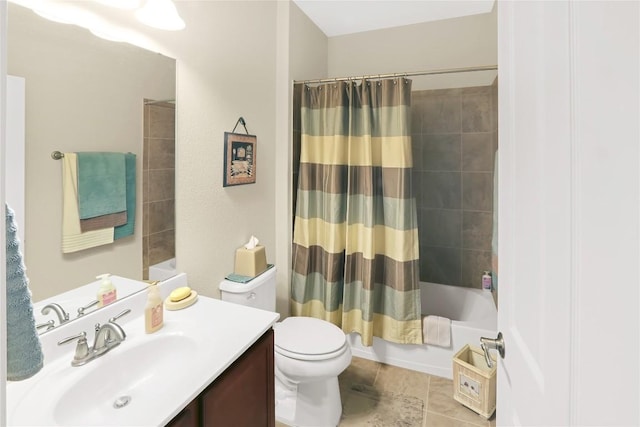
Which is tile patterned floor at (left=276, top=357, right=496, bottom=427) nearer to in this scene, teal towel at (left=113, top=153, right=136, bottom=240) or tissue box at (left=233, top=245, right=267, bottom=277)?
tissue box at (left=233, top=245, right=267, bottom=277)

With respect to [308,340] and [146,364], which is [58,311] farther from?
Answer: [308,340]

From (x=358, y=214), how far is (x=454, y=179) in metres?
1.05

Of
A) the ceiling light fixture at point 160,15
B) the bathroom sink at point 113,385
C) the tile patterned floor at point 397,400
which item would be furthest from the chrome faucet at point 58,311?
the tile patterned floor at point 397,400

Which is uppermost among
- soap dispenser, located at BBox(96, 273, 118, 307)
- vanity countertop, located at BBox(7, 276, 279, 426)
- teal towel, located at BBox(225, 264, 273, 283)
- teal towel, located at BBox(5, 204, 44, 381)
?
teal towel, located at BBox(5, 204, 44, 381)

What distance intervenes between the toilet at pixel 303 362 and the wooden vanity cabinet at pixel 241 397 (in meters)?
0.38

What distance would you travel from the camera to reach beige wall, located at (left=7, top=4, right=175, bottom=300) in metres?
1.01

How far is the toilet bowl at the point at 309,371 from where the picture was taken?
5.51 feet

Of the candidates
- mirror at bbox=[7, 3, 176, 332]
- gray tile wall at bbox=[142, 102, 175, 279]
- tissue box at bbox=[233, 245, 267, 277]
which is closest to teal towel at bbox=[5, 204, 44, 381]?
mirror at bbox=[7, 3, 176, 332]

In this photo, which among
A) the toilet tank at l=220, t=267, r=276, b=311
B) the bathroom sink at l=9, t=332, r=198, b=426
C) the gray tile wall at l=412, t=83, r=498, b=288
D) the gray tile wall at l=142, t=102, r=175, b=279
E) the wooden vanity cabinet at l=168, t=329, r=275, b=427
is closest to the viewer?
the bathroom sink at l=9, t=332, r=198, b=426

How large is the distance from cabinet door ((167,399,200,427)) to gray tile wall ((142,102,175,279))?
0.69 meters
